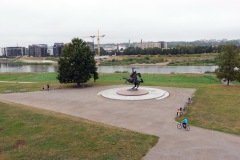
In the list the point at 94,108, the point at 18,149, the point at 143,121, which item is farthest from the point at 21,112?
the point at 143,121

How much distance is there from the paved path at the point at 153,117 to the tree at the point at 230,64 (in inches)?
279

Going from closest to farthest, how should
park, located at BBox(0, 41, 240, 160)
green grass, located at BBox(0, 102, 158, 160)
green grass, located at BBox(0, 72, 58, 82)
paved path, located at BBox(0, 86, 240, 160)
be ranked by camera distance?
1. green grass, located at BBox(0, 102, 158, 160)
2. paved path, located at BBox(0, 86, 240, 160)
3. park, located at BBox(0, 41, 240, 160)
4. green grass, located at BBox(0, 72, 58, 82)

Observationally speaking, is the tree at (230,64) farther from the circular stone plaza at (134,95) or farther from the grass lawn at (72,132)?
the circular stone plaza at (134,95)

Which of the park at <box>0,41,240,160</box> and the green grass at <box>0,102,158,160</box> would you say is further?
the park at <box>0,41,240,160</box>

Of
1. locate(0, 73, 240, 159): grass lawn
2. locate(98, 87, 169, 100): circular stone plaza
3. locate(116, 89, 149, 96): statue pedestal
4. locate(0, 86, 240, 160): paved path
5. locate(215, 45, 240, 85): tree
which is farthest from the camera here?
locate(215, 45, 240, 85): tree

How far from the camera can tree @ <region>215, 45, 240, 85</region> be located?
3847cm

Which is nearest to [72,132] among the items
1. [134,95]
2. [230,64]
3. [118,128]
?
[118,128]

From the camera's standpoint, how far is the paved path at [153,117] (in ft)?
51.6

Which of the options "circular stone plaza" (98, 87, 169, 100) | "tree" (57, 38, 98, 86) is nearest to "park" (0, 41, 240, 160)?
"circular stone plaza" (98, 87, 169, 100)

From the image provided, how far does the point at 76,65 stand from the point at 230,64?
83.3ft

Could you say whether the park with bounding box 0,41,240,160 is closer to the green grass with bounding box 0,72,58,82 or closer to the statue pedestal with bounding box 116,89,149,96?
the statue pedestal with bounding box 116,89,149,96

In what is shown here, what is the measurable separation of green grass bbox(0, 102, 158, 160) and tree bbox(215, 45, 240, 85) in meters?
26.2

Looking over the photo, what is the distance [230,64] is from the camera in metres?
38.7

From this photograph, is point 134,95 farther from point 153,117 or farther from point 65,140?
point 65,140
